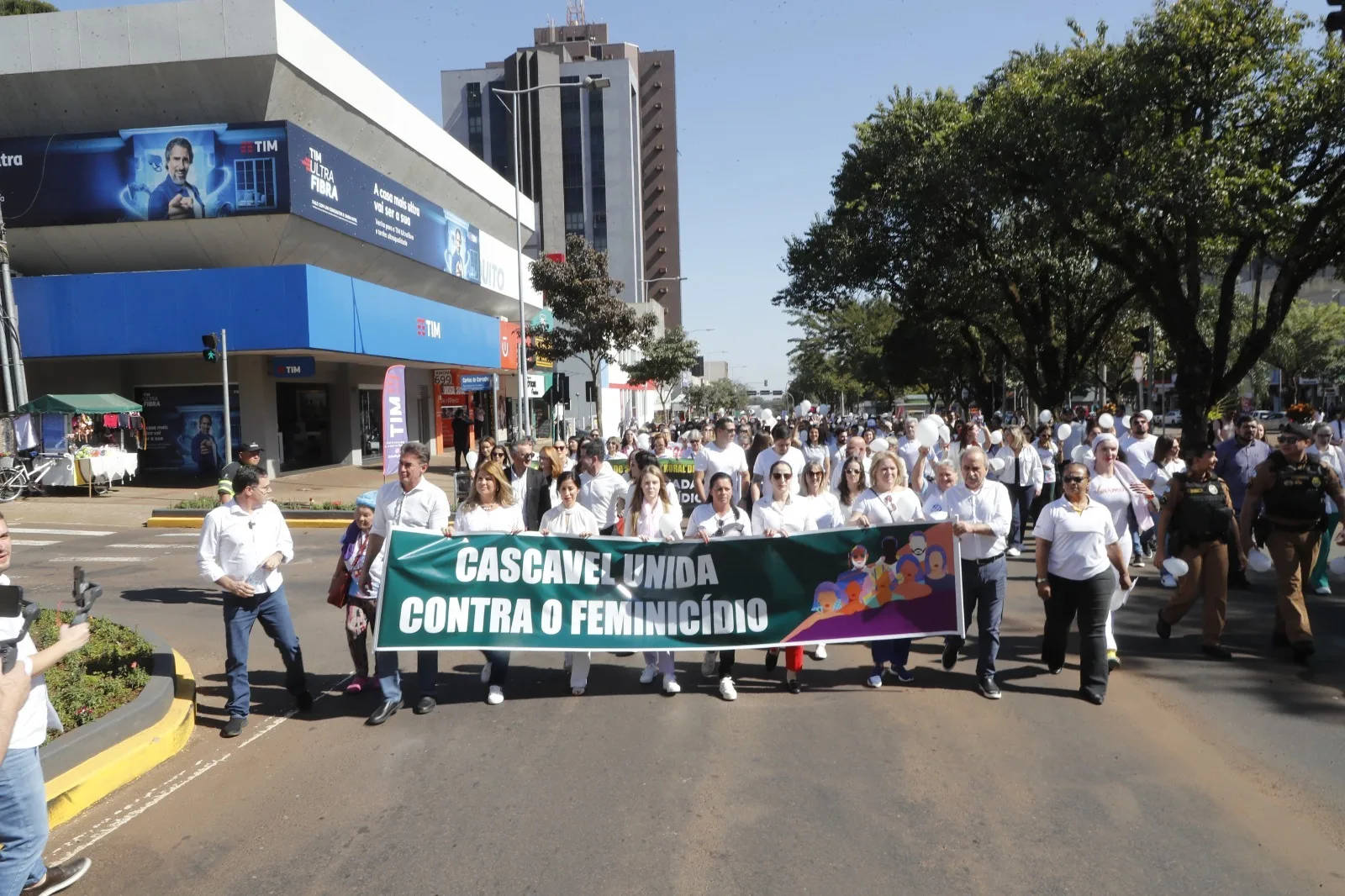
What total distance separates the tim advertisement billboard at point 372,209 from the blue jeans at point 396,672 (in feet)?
64.7

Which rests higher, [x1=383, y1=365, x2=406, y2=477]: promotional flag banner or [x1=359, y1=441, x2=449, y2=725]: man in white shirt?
[x1=383, y1=365, x2=406, y2=477]: promotional flag banner

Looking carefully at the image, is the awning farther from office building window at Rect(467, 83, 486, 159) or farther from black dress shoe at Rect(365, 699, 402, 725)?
office building window at Rect(467, 83, 486, 159)

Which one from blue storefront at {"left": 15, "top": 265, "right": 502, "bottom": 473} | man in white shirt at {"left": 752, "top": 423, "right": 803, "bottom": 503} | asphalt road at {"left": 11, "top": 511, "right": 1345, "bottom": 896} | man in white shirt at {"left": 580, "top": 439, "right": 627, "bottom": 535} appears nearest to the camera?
asphalt road at {"left": 11, "top": 511, "right": 1345, "bottom": 896}

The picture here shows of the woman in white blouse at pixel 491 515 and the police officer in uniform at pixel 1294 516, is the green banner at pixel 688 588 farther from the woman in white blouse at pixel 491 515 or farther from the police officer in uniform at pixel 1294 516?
the police officer in uniform at pixel 1294 516

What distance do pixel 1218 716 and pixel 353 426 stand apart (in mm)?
29674

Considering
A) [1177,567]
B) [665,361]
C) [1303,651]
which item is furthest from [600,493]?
[665,361]

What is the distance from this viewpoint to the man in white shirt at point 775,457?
10516 millimetres

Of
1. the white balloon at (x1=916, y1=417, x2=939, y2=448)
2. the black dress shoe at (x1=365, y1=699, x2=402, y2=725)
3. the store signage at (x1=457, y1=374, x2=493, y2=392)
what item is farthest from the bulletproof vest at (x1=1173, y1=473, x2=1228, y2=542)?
the store signage at (x1=457, y1=374, x2=493, y2=392)

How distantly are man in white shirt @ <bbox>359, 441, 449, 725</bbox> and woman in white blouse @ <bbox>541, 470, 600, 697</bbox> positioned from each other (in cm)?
78

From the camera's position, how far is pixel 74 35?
23.4 m

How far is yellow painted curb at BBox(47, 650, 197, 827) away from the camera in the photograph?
16.4 ft

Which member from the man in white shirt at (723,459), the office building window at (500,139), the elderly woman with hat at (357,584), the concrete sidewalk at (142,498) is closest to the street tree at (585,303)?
the concrete sidewalk at (142,498)

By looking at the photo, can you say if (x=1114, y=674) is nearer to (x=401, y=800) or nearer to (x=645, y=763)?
(x=645, y=763)

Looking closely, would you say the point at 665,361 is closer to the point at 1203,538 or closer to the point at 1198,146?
the point at 1198,146
